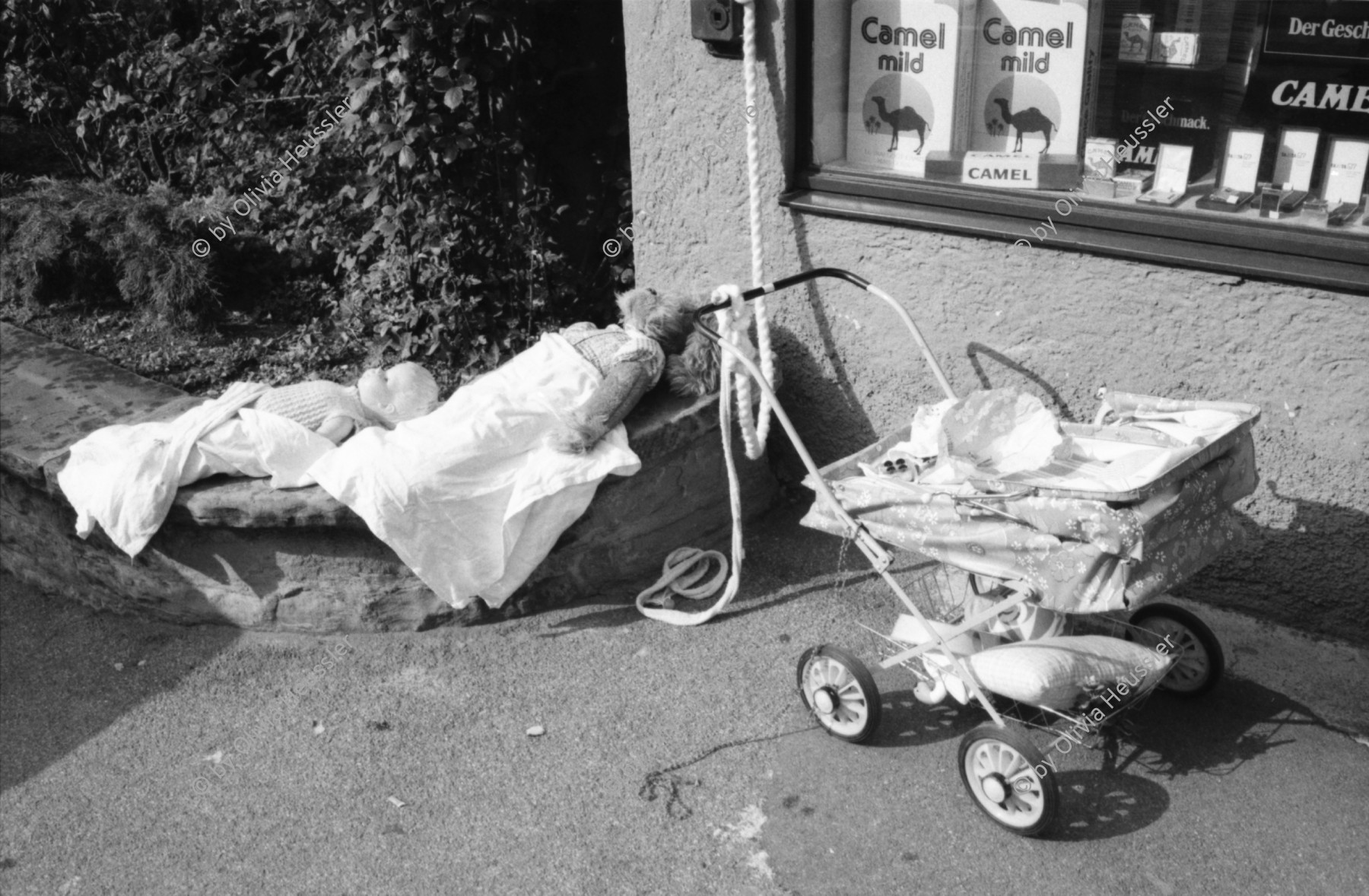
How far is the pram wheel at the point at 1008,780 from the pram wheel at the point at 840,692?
317mm

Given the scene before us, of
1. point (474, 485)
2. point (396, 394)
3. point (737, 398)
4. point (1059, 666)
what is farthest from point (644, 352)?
point (1059, 666)

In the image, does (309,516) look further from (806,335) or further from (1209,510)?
(1209,510)

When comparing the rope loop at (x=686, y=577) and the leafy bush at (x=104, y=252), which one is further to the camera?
the leafy bush at (x=104, y=252)

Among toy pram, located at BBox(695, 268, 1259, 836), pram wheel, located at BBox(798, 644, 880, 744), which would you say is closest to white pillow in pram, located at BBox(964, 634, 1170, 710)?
toy pram, located at BBox(695, 268, 1259, 836)

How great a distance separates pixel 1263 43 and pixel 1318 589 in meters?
1.70

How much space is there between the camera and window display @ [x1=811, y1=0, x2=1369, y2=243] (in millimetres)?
3668

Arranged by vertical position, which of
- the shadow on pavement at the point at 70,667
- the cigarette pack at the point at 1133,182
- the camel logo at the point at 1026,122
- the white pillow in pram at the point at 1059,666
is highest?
the camel logo at the point at 1026,122

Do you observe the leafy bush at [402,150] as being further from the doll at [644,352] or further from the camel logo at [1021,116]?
the camel logo at [1021,116]

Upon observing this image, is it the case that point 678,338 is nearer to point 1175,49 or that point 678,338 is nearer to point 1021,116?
point 1021,116

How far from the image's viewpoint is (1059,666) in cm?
313

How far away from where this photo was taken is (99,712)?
13.3 ft

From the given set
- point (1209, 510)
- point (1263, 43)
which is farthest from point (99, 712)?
point (1263, 43)

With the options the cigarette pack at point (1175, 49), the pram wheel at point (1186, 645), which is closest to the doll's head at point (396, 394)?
the pram wheel at point (1186, 645)

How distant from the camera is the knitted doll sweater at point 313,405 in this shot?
4.28 meters
